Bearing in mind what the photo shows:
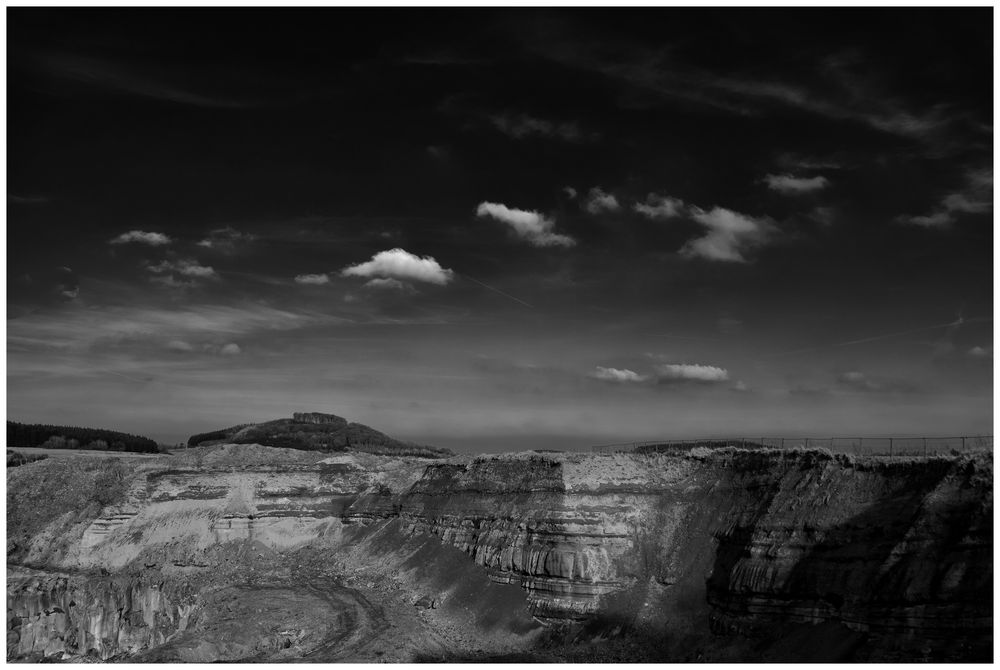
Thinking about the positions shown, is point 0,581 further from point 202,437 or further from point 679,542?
point 202,437

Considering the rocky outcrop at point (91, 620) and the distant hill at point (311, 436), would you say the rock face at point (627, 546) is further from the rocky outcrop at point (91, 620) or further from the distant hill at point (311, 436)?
the distant hill at point (311, 436)

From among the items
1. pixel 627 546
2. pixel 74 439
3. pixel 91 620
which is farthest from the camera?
pixel 74 439

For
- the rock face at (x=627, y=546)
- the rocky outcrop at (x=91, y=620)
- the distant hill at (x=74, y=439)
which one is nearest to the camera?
the rock face at (x=627, y=546)

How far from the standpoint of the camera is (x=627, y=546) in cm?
4147

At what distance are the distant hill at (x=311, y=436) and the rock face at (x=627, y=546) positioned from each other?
63662mm

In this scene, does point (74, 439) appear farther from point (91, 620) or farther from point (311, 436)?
point (91, 620)

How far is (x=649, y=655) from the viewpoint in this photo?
34.3 metres

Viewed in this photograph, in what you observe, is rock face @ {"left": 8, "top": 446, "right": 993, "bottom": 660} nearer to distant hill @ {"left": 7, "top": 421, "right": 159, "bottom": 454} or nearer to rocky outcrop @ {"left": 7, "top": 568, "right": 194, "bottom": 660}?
rocky outcrop @ {"left": 7, "top": 568, "right": 194, "bottom": 660}

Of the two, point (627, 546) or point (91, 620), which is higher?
point (627, 546)

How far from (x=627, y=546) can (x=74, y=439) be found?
422ft

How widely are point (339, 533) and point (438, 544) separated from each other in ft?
46.3

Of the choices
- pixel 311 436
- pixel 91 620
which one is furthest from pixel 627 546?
pixel 311 436

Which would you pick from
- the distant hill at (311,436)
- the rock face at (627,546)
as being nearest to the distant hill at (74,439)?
the distant hill at (311,436)

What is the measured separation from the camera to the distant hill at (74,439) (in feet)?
425
